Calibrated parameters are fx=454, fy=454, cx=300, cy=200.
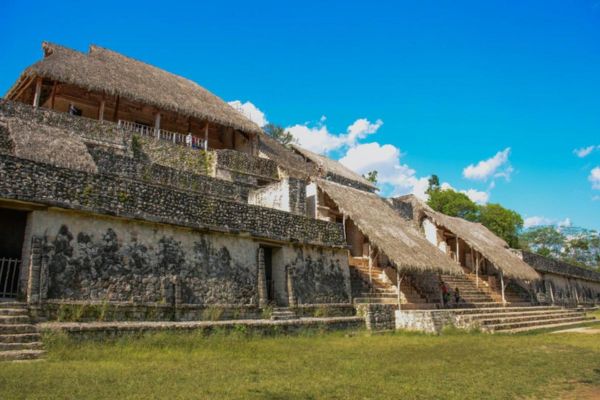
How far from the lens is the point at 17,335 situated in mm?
6379

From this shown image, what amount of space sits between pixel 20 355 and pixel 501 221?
38720mm

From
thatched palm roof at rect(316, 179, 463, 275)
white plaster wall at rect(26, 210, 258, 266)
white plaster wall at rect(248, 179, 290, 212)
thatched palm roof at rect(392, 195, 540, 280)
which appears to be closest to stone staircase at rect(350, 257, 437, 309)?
thatched palm roof at rect(316, 179, 463, 275)

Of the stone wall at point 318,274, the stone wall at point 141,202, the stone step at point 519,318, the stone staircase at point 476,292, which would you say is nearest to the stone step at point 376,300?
the stone wall at point 318,274

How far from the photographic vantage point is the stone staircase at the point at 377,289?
13.9 metres

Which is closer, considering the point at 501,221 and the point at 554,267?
the point at 554,267

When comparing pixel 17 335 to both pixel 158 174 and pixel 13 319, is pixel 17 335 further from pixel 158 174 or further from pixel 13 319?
pixel 158 174

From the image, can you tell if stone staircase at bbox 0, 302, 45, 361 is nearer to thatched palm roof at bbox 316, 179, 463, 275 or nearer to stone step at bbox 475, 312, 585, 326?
thatched palm roof at bbox 316, 179, 463, 275

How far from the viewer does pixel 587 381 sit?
241 inches

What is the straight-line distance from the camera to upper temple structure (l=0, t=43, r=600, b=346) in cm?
826

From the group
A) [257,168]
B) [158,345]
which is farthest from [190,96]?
[158,345]

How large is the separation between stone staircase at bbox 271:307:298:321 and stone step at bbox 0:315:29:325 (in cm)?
504

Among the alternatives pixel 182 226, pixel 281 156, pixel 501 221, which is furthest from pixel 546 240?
pixel 182 226

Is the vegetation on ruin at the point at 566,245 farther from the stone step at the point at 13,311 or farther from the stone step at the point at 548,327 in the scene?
the stone step at the point at 13,311

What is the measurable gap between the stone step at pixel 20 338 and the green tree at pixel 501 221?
3734cm
